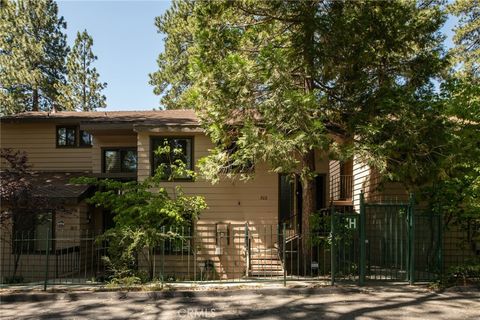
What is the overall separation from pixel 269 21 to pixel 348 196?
911cm

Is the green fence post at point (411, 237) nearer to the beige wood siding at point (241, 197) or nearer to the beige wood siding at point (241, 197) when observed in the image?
the beige wood siding at point (241, 197)

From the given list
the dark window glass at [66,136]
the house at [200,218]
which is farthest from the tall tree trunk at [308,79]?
the dark window glass at [66,136]

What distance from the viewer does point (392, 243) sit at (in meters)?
10.6

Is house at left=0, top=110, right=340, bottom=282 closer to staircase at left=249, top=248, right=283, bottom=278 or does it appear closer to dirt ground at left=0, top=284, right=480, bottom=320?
staircase at left=249, top=248, right=283, bottom=278

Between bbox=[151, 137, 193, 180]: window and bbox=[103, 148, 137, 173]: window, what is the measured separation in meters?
2.16

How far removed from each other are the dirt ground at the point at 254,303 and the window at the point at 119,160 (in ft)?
21.3

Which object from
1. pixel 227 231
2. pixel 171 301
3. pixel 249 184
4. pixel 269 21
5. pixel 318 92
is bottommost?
pixel 171 301

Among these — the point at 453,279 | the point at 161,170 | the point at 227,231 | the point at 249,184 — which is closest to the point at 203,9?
the point at 161,170

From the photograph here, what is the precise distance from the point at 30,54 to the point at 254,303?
92.5 feet

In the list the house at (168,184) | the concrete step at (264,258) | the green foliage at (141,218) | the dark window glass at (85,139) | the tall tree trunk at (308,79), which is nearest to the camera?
the tall tree trunk at (308,79)

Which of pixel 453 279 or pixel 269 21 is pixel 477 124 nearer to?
pixel 453 279

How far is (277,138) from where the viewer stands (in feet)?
31.2

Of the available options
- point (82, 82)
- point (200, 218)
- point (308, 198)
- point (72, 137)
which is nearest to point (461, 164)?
point (308, 198)

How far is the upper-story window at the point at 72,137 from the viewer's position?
658 inches
